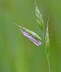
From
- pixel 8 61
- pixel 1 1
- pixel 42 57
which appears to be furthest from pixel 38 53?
pixel 1 1

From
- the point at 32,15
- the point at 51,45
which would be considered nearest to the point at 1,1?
the point at 32,15

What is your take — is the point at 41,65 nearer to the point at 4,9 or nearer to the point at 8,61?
the point at 8,61

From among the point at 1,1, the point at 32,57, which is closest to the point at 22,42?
the point at 32,57

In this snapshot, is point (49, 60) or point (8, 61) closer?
point (49, 60)

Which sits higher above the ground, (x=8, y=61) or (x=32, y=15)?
(x=32, y=15)

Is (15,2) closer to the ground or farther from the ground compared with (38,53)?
farther from the ground

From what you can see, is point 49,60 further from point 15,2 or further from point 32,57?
point 15,2
